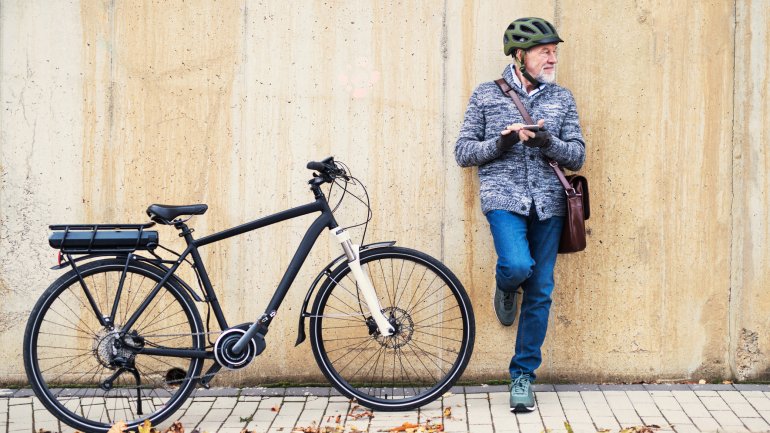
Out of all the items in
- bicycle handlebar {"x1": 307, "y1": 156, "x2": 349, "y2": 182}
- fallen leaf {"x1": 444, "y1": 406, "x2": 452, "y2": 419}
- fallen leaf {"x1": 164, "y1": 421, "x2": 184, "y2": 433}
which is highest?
bicycle handlebar {"x1": 307, "y1": 156, "x2": 349, "y2": 182}

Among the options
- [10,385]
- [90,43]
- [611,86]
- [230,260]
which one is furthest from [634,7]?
[10,385]

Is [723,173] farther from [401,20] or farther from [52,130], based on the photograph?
[52,130]

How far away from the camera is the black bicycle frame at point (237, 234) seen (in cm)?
536

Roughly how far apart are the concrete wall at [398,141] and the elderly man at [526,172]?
0.40m

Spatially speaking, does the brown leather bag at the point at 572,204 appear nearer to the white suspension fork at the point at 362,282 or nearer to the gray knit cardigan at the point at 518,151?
the gray knit cardigan at the point at 518,151

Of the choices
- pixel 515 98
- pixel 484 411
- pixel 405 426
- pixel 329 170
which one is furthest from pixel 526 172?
pixel 405 426

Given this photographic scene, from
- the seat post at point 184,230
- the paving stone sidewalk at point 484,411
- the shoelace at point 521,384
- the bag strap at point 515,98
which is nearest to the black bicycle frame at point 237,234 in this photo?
the seat post at point 184,230

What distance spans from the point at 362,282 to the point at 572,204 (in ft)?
4.16

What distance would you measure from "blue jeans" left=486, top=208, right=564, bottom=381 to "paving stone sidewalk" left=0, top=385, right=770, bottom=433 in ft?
1.04

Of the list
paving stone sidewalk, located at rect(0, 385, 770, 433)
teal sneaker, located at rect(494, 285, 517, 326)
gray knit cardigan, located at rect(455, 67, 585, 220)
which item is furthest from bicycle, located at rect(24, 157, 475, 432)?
gray knit cardigan, located at rect(455, 67, 585, 220)

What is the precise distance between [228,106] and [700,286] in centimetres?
317

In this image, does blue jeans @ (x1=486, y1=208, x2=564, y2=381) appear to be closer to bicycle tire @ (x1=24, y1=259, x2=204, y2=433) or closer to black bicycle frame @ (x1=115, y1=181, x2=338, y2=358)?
black bicycle frame @ (x1=115, y1=181, x2=338, y2=358)

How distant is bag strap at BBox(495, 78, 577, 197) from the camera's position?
5562mm

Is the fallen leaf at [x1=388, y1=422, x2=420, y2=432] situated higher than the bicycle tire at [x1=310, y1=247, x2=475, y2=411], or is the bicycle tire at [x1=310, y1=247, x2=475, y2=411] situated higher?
the bicycle tire at [x1=310, y1=247, x2=475, y2=411]
